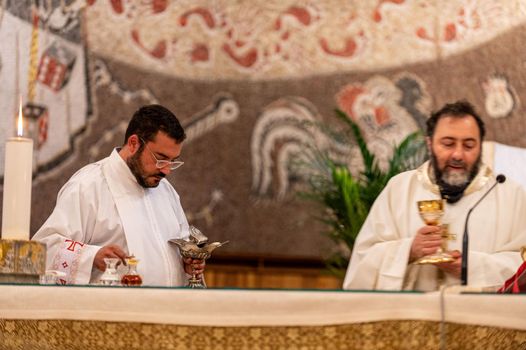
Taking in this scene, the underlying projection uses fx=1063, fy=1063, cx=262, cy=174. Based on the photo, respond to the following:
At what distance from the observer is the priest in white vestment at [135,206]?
16.8 ft

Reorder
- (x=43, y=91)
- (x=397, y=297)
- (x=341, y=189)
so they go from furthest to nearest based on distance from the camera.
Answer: (x=43, y=91)
(x=341, y=189)
(x=397, y=297)

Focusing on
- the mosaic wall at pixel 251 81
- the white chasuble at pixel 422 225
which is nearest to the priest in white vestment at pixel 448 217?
the white chasuble at pixel 422 225

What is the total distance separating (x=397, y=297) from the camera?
2891 mm

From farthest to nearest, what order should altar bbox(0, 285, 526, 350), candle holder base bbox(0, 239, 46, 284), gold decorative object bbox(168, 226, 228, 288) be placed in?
gold decorative object bbox(168, 226, 228, 288)
candle holder base bbox(0, 239, 46, 284)
altar bbox(0, 285, 526, 350)

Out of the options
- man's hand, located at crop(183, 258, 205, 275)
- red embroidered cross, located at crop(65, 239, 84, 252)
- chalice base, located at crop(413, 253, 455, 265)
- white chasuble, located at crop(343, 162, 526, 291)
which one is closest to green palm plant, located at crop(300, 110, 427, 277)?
white chasuble, located at crop(343, 162, 526, 291)

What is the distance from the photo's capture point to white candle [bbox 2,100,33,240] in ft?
11.4

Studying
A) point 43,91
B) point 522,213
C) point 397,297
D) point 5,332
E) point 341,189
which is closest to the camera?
point 397,297

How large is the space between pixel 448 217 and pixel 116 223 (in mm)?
1632

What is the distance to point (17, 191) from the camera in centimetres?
350

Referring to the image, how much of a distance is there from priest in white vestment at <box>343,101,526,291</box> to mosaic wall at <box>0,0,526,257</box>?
290 cm

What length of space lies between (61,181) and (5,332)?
4.63 meters

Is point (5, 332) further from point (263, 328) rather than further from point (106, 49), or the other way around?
point (106, 49)

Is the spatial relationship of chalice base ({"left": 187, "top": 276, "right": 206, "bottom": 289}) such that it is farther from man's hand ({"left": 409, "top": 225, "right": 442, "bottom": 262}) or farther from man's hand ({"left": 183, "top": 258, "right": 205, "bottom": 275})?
man's hand ({"left": 409, "top": 225, "right": 442, "bottom": 262})

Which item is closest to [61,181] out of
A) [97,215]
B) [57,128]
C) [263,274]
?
[57,128]
